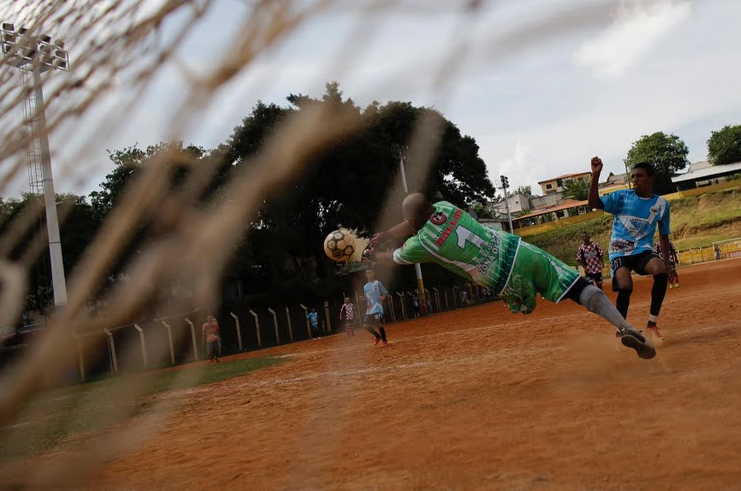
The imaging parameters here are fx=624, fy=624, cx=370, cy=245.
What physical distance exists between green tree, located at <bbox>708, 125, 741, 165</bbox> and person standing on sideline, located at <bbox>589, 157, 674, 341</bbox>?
2744 inches

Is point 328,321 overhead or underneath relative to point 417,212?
underneath

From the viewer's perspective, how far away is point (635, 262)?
21.0 ft

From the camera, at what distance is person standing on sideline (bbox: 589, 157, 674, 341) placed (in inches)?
246

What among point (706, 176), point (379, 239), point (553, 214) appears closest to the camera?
point (379, 239)

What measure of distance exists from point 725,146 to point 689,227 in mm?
18203

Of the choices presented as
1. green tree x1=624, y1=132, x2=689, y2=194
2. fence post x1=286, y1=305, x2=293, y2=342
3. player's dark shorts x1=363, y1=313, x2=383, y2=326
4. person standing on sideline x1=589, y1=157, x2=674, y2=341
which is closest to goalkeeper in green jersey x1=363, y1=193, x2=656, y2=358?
person standing on sideline x1=589, y1=157, x2=674, y2=341

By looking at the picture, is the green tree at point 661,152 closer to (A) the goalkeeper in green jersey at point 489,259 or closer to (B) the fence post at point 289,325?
(B) the fence post at point 289,325

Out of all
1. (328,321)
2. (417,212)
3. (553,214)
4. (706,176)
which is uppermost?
(706,176)

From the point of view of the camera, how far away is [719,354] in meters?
5.22

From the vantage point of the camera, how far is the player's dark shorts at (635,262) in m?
6.30

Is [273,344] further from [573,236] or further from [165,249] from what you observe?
[573,236]

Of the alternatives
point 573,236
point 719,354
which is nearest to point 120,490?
point 719,354

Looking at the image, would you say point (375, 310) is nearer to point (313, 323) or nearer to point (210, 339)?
point (210, 339)

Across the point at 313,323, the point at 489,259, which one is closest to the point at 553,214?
the point at 313,323
